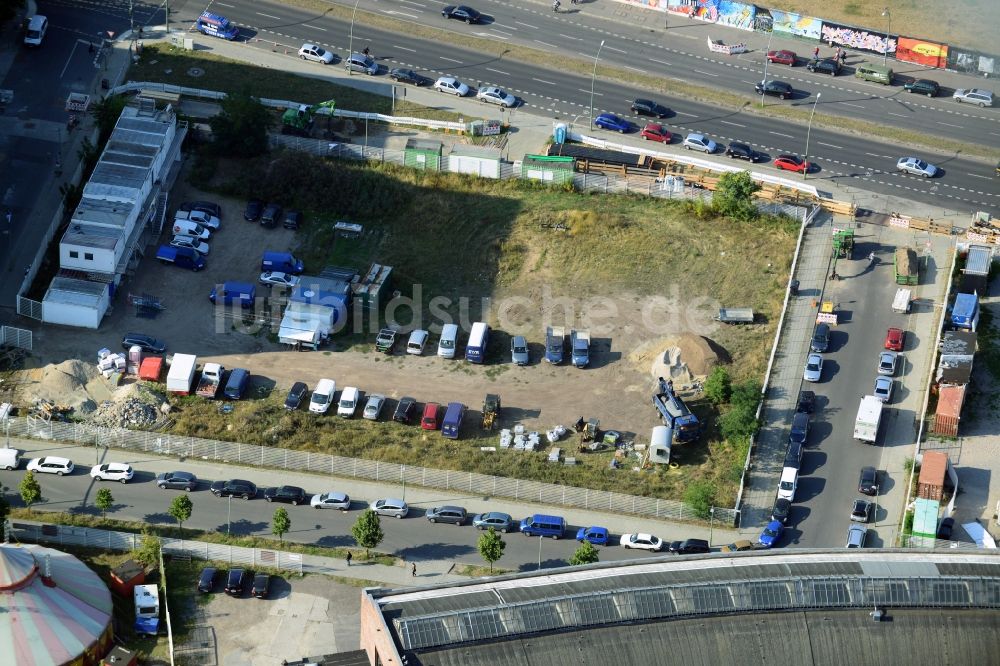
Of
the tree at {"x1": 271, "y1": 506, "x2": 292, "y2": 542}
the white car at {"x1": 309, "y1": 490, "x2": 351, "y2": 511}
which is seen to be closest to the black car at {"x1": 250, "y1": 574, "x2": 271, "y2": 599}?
the tree at {"x1": 271, "y1": 506, "x2": 292, "y2": 542}

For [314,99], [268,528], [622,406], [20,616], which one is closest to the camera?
[20,616]

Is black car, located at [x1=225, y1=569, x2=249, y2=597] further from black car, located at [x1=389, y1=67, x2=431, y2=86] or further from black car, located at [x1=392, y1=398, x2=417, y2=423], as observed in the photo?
black car, located at [x1=389, y1=67, x2=431, y2=86]

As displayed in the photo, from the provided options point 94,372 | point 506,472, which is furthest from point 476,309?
point 94,372

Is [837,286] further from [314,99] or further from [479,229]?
[314,99]

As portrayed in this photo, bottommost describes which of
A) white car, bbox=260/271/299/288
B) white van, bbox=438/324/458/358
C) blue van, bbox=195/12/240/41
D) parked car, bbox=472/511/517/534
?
parked car, bbox=472/511/517/534

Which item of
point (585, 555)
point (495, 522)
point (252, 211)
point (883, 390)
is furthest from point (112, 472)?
point (883, 390)

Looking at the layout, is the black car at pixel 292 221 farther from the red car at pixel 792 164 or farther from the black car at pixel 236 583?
the black car at pixel 236 583

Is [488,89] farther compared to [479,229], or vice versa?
[488,89]
